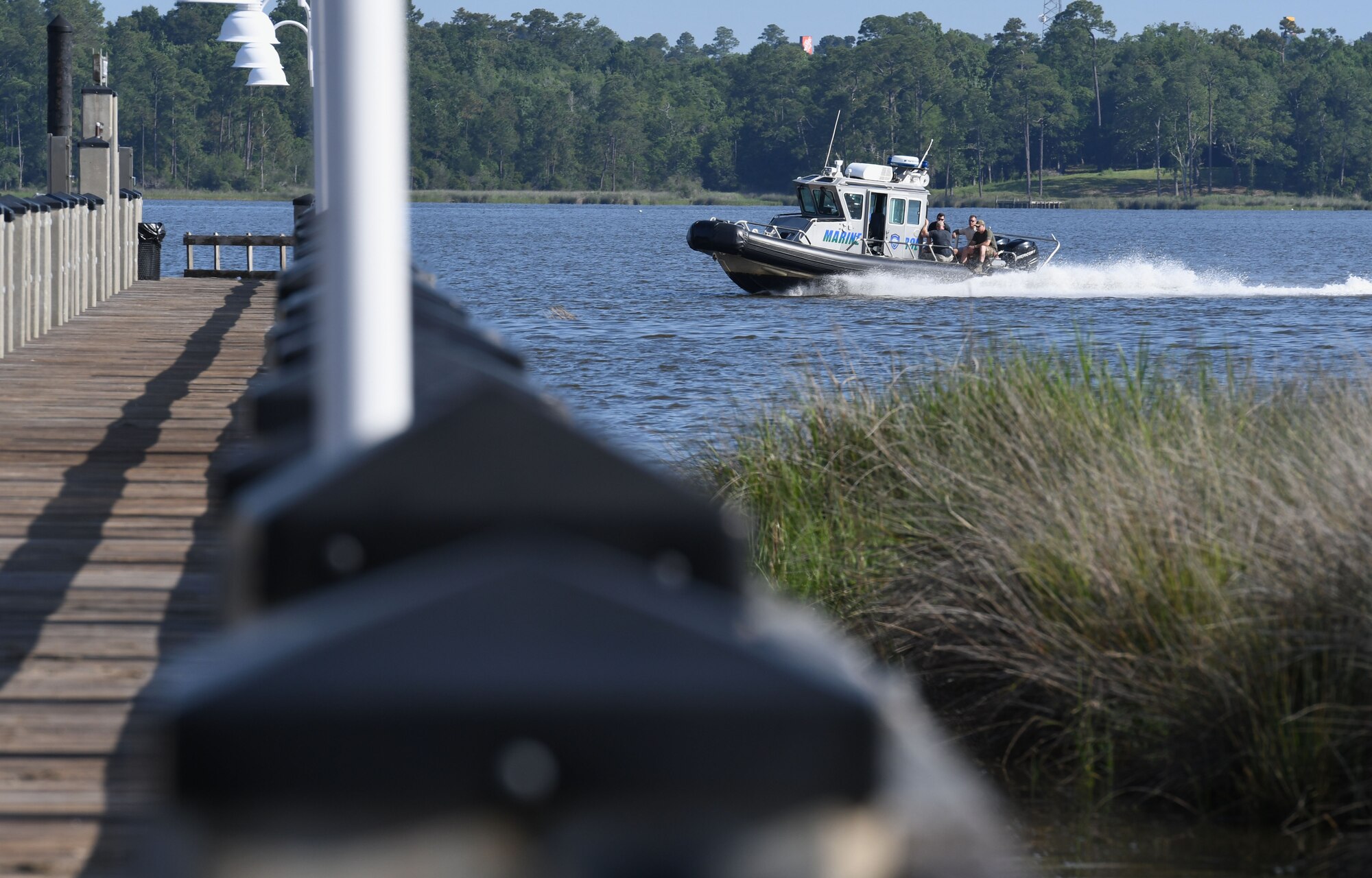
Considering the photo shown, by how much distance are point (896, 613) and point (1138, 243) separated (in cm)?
7792

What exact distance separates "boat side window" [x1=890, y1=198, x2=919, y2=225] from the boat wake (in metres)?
1.50

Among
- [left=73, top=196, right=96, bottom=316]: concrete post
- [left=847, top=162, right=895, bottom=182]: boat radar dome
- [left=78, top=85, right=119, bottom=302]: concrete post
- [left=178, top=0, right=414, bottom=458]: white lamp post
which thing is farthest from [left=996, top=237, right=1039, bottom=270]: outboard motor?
[left=178, top=0, right=414, bottom=458]: white lamp post

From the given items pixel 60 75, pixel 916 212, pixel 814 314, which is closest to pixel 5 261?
pixel 60 75

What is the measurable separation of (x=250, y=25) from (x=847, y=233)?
846 inches

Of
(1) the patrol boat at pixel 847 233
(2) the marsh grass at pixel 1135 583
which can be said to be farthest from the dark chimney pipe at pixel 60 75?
(1) the patrol boat at pixel 847 233

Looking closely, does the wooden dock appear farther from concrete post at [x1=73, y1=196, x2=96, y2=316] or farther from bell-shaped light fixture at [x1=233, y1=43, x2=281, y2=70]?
bell-shaped light fixture at [x1=233, y1=43, x2=281, y2=70]

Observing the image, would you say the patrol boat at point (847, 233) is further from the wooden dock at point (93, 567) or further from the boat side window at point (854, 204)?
the wooden dock at point (93, 567)

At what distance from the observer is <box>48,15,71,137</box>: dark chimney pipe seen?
53.6 feet

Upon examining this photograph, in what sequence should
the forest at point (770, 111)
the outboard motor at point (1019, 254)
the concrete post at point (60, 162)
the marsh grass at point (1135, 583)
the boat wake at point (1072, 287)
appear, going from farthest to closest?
the forest at point (770, 111) → the outboard motor at point (1019, 254) → the boat wake at point (1072, 287) → the concrete post at point (60, 162) → the marsh grass at point (1135, 583)

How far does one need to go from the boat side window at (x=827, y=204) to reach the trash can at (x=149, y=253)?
18.2 m

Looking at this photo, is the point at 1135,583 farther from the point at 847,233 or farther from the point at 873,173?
the point at 847,233

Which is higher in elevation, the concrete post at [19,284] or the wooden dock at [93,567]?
the concrete post at [19,284]

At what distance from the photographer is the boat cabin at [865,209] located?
3328 cm

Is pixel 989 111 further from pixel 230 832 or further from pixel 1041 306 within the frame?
pixel 230 832
